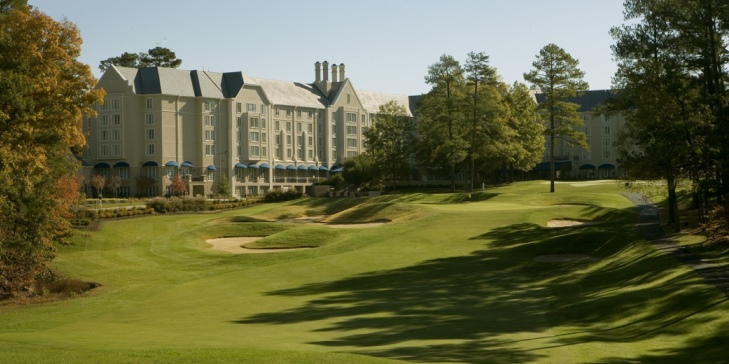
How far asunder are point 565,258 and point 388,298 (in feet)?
44.4

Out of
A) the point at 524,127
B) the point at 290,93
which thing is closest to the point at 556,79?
the point at 524,127

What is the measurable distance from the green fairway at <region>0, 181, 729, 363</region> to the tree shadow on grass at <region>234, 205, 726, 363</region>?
0.32ft

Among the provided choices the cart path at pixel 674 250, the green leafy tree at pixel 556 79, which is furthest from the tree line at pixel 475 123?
the cart path at pixel 674 250

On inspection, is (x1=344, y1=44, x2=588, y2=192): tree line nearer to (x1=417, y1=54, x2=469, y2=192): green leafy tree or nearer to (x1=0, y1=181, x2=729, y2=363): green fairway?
(x1=417, y1=54, x2=469, y2=192): green leafy tree

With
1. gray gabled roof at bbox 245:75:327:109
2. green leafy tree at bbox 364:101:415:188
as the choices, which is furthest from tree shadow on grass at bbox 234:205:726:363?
gray gabled roof at bbox 245:75:327:109

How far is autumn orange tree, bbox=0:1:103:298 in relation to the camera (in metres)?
36.9

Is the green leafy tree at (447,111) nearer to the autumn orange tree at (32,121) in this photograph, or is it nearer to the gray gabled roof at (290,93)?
the gray gabled roof at (290,93)

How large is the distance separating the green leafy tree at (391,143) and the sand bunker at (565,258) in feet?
213

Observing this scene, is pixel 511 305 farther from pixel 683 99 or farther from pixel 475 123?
pixel 475 123

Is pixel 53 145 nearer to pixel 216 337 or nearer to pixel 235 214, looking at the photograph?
pixel 216 337

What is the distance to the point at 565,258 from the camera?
45.9 meters

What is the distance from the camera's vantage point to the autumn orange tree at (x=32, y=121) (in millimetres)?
36938

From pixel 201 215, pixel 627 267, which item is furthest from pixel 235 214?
pixel 627 267

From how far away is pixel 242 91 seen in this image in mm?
131500
